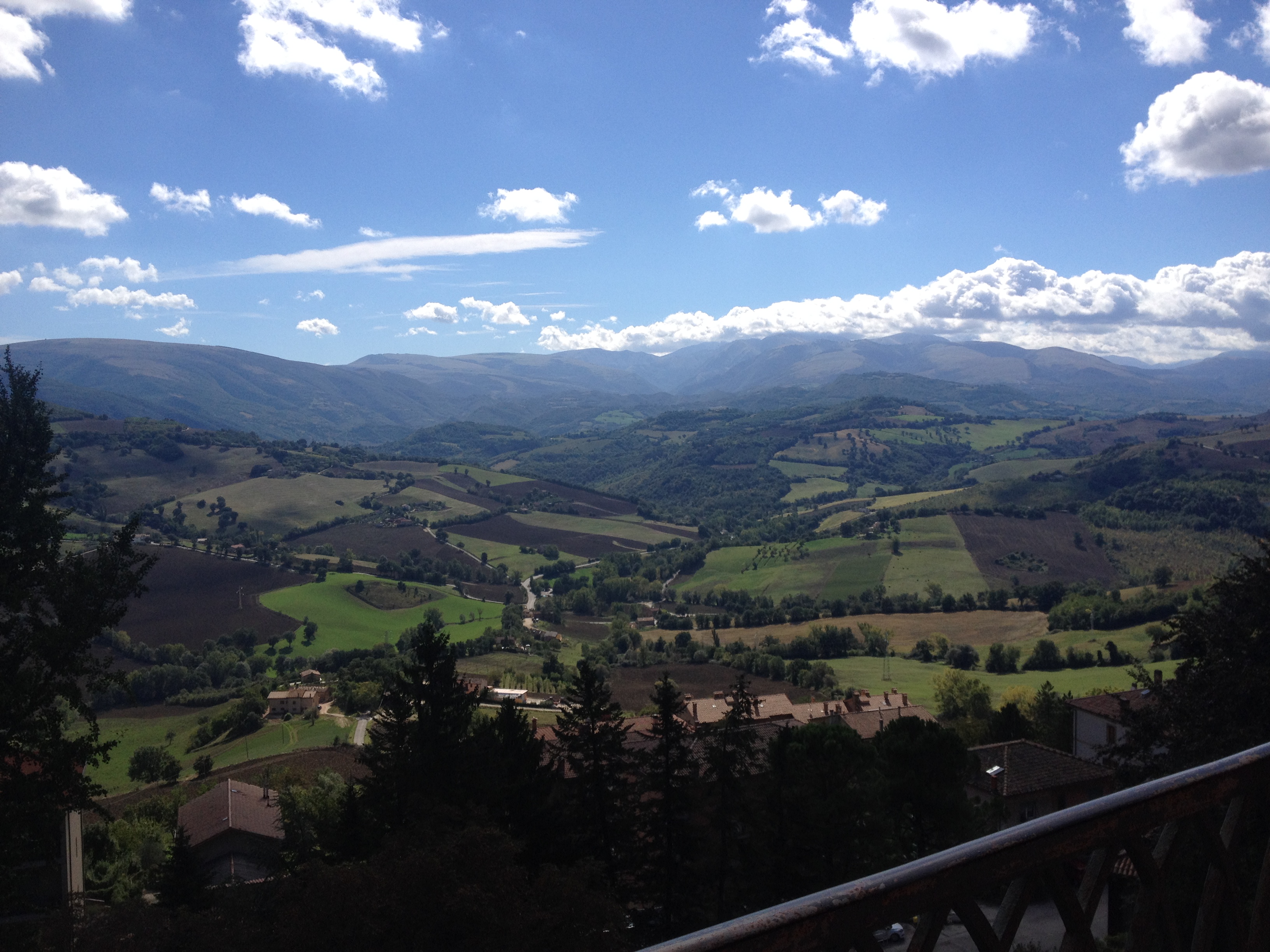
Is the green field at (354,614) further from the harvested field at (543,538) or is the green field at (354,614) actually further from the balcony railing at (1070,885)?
the balcony railing at (1070,885)

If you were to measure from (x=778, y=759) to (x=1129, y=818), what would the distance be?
70.4ft

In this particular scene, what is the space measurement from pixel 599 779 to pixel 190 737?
61576 mm

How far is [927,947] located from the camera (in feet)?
7.99

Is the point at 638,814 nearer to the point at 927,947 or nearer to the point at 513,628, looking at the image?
the point at 927,947

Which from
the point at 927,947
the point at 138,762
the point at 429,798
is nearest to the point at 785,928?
the point at 927,947

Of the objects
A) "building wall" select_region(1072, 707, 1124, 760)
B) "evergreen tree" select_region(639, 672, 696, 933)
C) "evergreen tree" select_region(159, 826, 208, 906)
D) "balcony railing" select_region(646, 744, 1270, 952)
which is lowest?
"building wall" select_region(1072, 707, 1124, 760)

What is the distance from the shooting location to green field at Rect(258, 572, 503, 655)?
328 ft

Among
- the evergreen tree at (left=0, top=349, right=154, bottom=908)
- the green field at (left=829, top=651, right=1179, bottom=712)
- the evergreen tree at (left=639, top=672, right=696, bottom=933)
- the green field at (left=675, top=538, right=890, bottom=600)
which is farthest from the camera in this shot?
the green field at (left=675, top=538, right=890, bottom=600)

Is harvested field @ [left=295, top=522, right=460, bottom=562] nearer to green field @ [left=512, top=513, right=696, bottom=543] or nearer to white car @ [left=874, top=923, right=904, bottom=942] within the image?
green field @ [left=512, top=513, right=696, bottom=543]

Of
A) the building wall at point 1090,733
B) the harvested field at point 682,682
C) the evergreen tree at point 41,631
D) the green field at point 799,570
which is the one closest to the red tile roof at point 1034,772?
the building wall at point 1090,733

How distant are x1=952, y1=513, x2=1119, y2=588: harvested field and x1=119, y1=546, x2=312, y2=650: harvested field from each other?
Result: 100501mm

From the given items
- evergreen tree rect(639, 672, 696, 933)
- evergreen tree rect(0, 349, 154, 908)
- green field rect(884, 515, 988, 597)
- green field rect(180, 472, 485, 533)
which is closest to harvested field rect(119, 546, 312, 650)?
green field rect(180, 472, 485, 533)

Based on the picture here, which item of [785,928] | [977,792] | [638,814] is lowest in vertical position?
[977,792]

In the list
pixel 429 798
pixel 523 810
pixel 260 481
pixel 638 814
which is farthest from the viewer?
pixel 260 481
